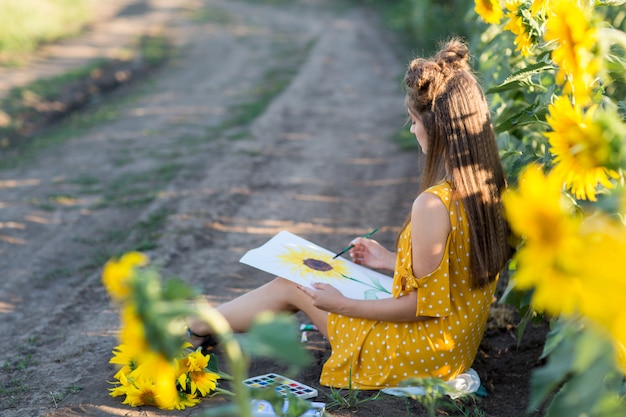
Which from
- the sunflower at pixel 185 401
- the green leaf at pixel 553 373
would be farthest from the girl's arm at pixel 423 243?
the green leaf at pixel 553 373

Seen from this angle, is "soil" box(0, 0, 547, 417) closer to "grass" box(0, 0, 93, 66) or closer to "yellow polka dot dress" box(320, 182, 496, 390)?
"yellow polka dot dress" box(320, 182, 496, 390)

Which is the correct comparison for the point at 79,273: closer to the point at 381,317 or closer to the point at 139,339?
the point at 381,317

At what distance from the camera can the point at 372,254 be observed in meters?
2.79

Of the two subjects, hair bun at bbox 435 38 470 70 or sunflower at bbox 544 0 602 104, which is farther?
hair bun at bbox 435 38 470 70

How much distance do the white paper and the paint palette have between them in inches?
12.3

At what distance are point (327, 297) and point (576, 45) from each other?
1.17 metres

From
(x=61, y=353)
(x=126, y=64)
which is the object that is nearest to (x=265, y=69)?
(x=126, y=64)

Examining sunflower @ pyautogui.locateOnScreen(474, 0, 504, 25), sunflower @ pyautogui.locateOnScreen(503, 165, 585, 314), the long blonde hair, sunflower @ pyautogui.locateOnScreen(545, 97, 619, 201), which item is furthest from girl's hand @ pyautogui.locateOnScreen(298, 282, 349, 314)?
sunflower @ pyautogui.locateOnScreen(503, 165, 585, 314)

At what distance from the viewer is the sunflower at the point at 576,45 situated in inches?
55.9

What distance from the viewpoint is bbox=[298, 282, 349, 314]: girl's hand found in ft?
7.73

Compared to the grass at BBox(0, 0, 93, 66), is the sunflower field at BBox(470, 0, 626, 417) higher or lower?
higher

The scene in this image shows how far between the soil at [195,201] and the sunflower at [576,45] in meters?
1.15

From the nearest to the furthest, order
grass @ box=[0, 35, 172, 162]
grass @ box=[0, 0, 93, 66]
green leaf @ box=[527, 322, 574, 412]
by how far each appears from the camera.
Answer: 1. green leaf @ box=[527, 322, 574, 412]
2. grass @ box=[0, 35, 172, 162]
3. grass @ box=[0, 0, 93, 66]

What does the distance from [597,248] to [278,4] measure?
1577cm
